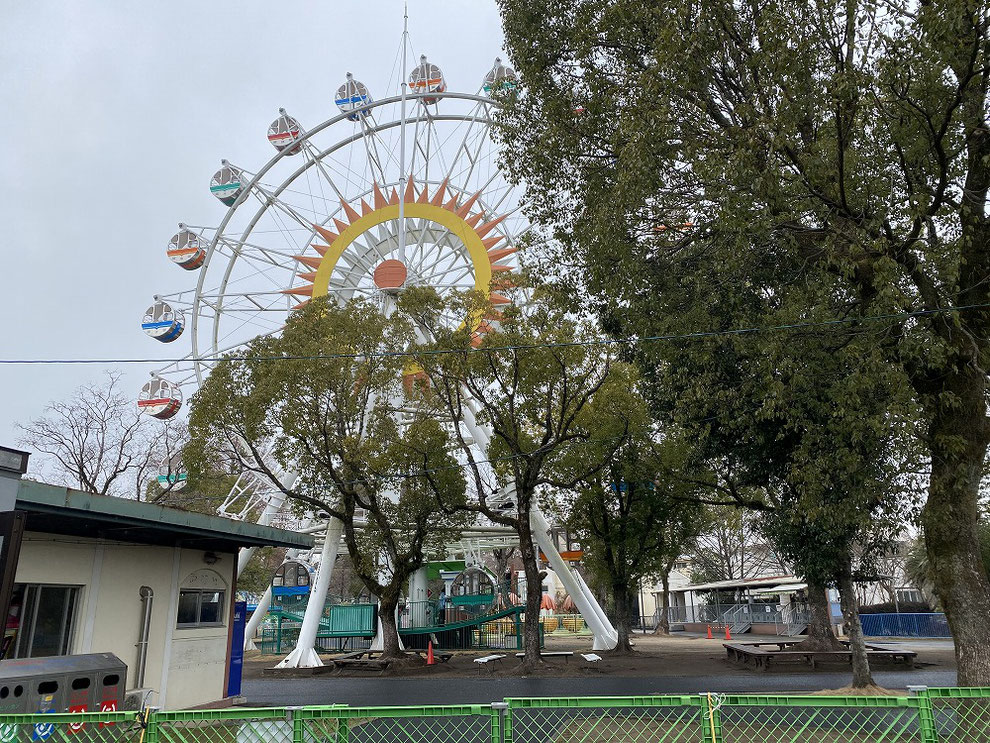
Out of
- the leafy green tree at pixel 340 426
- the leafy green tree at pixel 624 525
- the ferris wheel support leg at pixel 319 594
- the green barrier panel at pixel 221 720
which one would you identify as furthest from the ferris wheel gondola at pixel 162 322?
the green barrier panel at pixel 221 720

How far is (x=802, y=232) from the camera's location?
465 inches

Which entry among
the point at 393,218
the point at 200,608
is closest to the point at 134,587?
the point at 200,608

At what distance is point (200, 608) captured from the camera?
13555mm

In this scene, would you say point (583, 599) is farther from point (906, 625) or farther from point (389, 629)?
point (906, 625)

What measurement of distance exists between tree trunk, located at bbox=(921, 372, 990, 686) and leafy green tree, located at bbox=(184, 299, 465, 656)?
1393 centimetres

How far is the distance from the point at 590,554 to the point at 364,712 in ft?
87.2

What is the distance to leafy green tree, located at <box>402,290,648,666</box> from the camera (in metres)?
21.0

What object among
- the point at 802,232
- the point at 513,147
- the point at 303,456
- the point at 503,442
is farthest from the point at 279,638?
the point at 802,232

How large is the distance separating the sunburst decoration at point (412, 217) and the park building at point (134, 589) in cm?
1429

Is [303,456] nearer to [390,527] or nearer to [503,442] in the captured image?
[390,527]

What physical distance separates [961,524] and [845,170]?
16.7 feet

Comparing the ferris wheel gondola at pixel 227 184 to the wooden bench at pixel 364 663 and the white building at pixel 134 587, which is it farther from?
the white building at pixel 134 587

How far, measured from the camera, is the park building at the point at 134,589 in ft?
32.7

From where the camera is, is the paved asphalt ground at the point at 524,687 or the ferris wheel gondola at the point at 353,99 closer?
the paved asphalt ground at the point at 524,687
